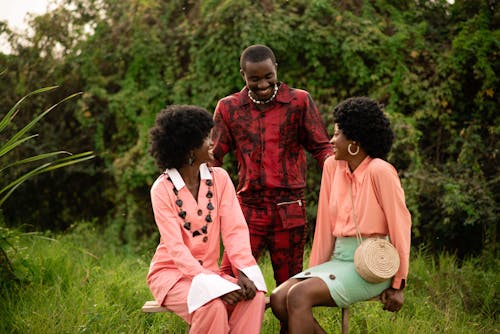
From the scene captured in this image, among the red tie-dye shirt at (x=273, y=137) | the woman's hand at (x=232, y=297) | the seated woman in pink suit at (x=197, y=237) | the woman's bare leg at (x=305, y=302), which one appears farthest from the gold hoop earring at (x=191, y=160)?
the woman's bare leg at (x=305, y=302)

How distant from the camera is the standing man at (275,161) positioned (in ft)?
13.3

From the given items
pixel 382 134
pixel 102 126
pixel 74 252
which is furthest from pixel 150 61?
pixel 382 134

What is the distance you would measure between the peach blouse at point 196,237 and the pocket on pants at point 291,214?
0.36 m

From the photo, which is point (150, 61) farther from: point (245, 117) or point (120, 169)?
point (245, 117)

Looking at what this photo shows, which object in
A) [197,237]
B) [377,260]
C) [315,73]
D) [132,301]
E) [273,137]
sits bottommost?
[132,301]

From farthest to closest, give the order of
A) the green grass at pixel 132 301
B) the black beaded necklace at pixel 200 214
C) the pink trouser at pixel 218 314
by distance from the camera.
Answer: the green grass at pixel 132 301
the black beaded necklace at pixel 200 214
the pink trouser at pixel 218 314

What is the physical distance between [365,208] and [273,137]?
87 centimetres

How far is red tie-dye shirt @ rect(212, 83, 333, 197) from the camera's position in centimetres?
407

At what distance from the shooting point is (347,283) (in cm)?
348

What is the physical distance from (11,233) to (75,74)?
349cm

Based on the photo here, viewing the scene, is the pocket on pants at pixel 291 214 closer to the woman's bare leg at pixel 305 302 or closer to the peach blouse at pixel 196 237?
the peach blouse at pixel 196 237

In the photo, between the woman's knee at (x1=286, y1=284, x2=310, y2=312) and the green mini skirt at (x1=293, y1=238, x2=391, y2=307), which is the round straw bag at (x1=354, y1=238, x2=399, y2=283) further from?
the woman's knee at (x1=286, y1=284, x2=310, y2=312)

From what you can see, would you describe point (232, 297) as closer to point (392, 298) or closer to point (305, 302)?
point (305, 302)

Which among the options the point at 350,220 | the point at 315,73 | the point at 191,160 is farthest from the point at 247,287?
the point at 315,73
